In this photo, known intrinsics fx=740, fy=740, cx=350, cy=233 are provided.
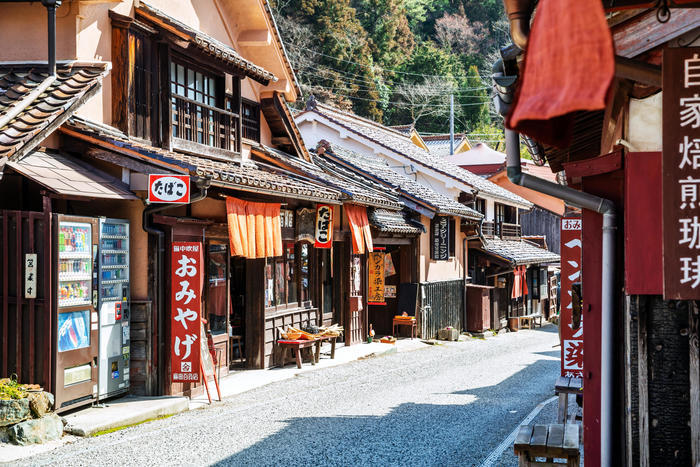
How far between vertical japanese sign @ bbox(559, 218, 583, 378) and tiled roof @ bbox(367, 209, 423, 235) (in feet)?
38.6

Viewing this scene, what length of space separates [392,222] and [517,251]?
11427mm

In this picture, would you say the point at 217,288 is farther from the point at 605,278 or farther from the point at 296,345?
the point at 605,278

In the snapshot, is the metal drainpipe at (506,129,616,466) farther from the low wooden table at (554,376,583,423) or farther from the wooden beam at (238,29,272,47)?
the wooden beam at (238,29,272,47)

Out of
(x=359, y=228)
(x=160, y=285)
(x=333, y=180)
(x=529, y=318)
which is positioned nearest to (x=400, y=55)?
(x=529, y=318)

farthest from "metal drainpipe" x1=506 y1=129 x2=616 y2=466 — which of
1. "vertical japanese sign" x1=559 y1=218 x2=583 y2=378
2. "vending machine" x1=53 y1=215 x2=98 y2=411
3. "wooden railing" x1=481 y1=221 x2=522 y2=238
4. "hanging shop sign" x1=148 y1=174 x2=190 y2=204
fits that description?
"wooden railing" x1=481 y1=221 x2=522 y2=238

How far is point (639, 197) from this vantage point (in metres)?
5.49

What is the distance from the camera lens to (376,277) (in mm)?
22500

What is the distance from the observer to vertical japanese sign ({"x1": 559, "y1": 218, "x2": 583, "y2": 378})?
30.1 feet

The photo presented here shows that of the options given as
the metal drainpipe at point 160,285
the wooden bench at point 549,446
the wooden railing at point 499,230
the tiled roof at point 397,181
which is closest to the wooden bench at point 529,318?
the wooden railing at point 499,230

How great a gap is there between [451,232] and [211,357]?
→ 15951mm

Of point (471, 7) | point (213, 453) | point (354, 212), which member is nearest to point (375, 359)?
point (354, 212)

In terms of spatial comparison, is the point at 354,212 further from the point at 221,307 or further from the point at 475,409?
the point at 475,409

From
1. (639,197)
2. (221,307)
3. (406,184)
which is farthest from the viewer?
(406,184)

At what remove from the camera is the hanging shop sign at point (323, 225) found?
58.7 feet
